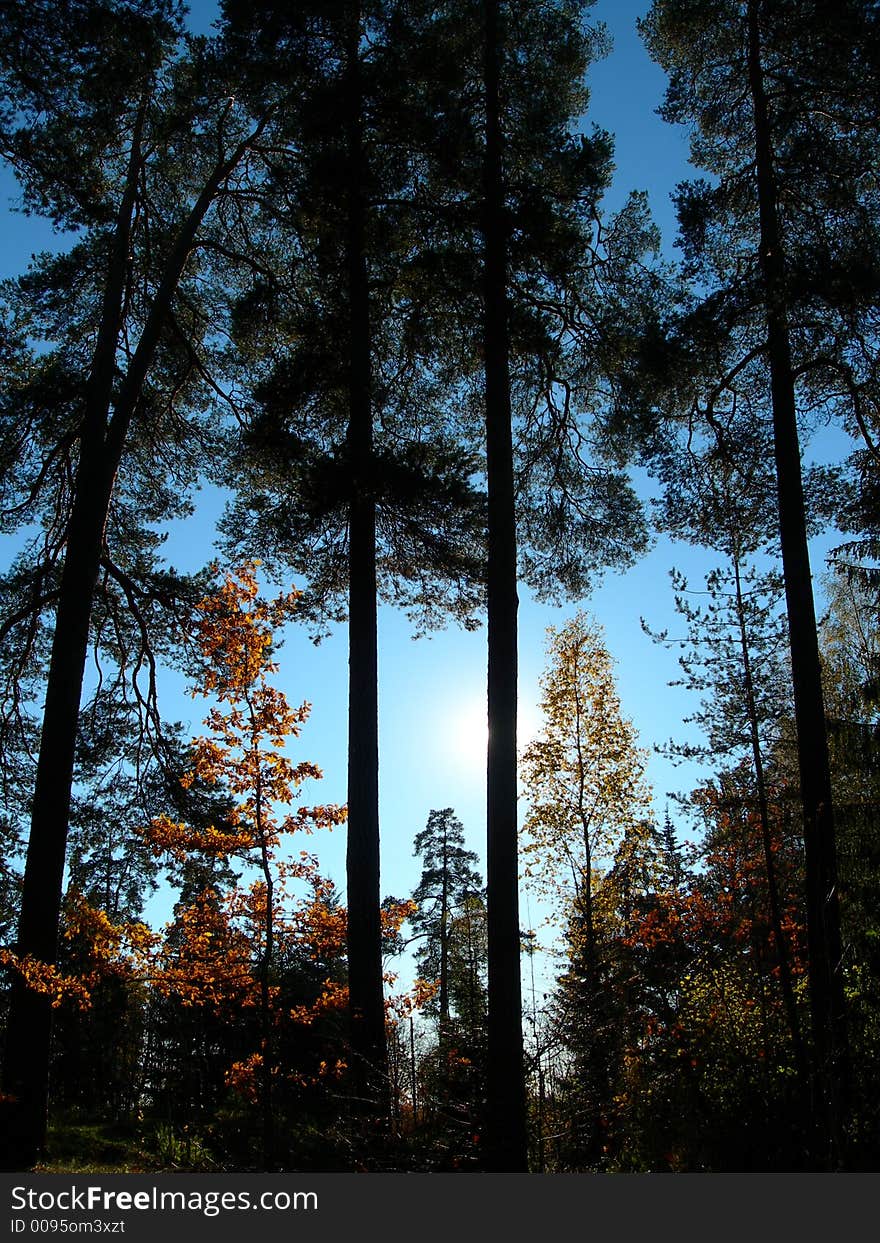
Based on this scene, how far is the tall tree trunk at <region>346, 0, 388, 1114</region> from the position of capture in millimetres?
6848

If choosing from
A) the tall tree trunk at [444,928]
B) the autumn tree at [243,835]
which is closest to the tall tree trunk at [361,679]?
the autumn tree at [243,835]

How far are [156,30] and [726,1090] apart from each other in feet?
38.4

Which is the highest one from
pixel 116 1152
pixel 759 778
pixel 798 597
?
pixel 798 597

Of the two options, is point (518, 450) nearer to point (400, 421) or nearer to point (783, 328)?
point (400, 421)

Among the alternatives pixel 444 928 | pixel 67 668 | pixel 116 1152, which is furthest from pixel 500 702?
pixel 444 928

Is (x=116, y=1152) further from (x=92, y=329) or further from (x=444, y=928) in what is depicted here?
(x=444, y=928)

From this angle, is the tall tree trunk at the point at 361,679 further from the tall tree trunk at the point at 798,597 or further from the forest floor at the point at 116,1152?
the tall tree trunk at the point at 798,597

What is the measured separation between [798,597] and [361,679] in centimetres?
438

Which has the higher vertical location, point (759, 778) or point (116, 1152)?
point (759, 778)

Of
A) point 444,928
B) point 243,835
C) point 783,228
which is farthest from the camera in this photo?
point 444,928

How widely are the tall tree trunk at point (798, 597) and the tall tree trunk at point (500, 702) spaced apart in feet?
7.47

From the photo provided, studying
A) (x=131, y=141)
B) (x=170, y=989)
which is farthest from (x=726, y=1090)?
(x=131, y=141)

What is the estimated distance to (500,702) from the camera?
6988 mm

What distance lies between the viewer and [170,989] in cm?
623
